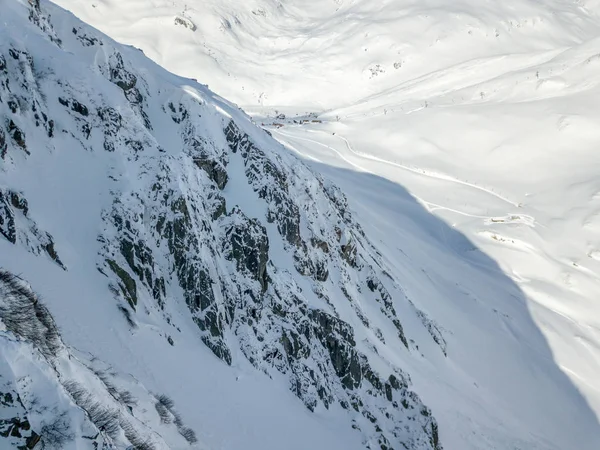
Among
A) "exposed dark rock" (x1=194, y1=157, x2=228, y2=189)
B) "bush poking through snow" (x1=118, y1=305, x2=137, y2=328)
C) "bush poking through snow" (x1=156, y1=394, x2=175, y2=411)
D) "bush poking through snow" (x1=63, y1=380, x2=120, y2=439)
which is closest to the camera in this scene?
"bush poking through snow" (x1=63, y1=380, x2=120, y2=439)

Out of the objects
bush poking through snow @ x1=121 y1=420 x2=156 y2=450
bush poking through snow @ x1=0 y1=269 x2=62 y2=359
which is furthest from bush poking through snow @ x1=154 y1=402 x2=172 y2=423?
bush poking through snow @ x1=0 y1=269 x2=62 y2=359

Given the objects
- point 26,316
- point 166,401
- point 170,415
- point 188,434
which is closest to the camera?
point 26,316

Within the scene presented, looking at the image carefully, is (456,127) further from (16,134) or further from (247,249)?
(16,134)

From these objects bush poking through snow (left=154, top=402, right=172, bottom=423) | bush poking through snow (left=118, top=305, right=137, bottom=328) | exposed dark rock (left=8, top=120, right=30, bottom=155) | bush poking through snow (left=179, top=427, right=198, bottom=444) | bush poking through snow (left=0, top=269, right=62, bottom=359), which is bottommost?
bush poking through snow (left=179, top=427, right=198, bottom=444)

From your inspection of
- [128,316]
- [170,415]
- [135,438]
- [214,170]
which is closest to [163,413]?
[170,415]

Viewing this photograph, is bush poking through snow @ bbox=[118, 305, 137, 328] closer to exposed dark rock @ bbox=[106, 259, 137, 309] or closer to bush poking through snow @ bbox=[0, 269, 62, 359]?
exposed dark rock @ bbox=[106, 259, 137, 309]

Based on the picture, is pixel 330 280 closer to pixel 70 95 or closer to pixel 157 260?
pixel 157 260
